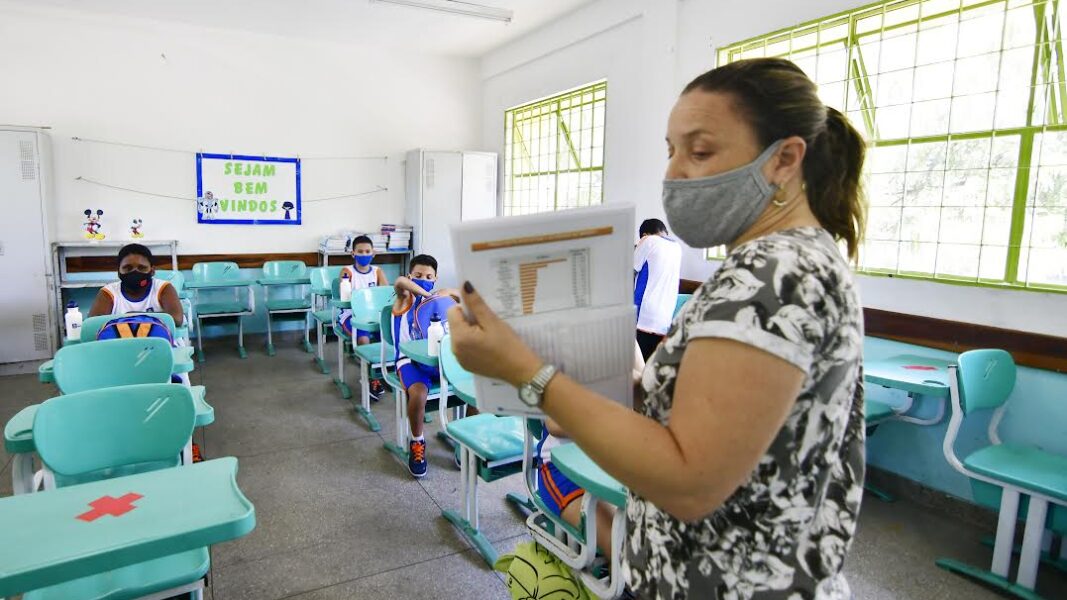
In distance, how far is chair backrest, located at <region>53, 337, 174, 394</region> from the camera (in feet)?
7.93

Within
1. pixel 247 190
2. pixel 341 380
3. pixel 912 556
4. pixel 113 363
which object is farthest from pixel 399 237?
pixel 912 556

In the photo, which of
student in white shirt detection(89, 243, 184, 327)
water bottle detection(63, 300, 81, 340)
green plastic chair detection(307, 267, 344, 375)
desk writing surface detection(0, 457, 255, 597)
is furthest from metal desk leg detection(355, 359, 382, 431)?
desk writing surface detection(0, 457, 255, 597)

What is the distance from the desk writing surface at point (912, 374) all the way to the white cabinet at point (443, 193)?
461 cm

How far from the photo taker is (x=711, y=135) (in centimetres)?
76

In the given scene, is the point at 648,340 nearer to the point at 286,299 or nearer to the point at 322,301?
the point at 322,301

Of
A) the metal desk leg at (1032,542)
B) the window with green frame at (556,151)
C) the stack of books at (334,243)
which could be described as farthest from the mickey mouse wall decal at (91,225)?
the metal desk leg at (1032,542)

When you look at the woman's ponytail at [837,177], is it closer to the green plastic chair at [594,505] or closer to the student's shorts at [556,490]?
the green plastic chair at [594,505]

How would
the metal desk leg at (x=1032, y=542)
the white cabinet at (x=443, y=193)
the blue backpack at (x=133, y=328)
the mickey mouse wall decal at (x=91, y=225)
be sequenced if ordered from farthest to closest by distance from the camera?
the white cabinet at (x=443, y=193) < the mickey mouse wall decal at (x=91, y=225) < the blue backpack at (x=133, y=328) < the metal desk leg at (x=1032, y=542)

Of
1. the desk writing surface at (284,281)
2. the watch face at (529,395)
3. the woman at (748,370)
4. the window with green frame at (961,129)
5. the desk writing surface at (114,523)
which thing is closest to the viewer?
the woman at (748,370)

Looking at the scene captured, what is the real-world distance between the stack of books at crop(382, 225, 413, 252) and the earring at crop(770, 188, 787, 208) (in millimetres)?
6499

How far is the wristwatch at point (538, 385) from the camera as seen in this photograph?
0.73 metres

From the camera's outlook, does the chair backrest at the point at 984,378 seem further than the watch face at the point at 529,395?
Yes

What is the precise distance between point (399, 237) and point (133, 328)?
3950 millimetres

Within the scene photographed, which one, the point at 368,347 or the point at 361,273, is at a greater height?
the point at 361,273
